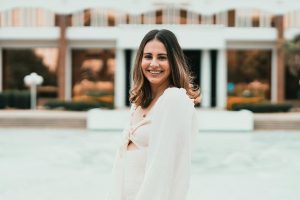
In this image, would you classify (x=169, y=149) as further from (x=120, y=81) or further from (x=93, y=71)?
(x=93, y=71)

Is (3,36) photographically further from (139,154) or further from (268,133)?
(139,154)

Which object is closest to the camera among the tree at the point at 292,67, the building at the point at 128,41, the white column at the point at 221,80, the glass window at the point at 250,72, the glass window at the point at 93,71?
the tree at the point at 292,67

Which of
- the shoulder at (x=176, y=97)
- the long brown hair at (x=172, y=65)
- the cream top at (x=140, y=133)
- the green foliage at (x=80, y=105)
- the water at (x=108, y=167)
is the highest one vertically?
the long brown hair at (x=172, y=65)

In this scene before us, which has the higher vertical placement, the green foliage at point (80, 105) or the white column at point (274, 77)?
the white column at point (274, 77)

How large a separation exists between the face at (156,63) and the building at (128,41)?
97.2ft

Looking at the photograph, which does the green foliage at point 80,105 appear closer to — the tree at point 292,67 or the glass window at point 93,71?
the glass window at point 93,71

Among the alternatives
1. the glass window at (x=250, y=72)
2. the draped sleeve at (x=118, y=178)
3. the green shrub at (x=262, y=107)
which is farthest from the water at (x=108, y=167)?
the glass window at (x=250, y=72)

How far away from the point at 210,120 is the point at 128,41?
13048 mm

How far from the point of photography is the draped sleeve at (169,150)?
208 centimetres

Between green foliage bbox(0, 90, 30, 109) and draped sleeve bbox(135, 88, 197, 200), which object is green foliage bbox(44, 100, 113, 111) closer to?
green foliage bbox(0, 90, 30, 109)

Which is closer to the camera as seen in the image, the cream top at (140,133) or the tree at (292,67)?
the cream top at (140,133)

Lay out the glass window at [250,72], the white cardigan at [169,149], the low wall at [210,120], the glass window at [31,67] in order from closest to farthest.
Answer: the white cardigan at [169,149] → the low wall at [210,120] → the glass window at [250,72] → the glass window at [31,67]

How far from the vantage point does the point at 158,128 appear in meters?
2.11

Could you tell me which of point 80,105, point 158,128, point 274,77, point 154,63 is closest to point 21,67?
point 80,105
